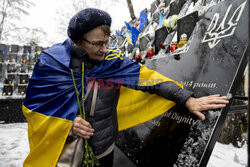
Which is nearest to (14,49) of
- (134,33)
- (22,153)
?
(22,153)

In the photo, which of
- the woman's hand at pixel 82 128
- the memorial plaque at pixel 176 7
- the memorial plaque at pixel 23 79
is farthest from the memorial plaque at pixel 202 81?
the memorial plaque at pixel 23 79

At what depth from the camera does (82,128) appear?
1275mm

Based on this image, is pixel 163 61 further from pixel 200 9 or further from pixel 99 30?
pixel 99 30

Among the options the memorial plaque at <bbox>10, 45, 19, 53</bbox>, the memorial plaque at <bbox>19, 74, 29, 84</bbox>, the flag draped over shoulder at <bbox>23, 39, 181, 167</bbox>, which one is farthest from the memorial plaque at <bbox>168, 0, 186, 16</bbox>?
the memorial plaque at <bbox>10, 45, 19, 53</bbox>

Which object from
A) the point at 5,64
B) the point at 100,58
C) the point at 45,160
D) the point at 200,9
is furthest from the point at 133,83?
the point at 5,64

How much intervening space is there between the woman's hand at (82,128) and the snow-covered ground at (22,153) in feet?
7.42

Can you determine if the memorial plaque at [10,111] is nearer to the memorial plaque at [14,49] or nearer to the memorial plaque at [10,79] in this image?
the memorial plaque at [10,79]

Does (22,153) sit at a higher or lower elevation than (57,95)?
lower

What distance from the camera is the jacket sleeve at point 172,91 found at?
1293 mm

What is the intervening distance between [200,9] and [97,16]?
1.27 meters

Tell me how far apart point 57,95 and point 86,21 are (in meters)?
0.68

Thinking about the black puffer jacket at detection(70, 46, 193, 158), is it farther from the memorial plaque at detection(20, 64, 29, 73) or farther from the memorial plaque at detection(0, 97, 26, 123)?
the memorial plaque at detection(20, 64, 29, 73)

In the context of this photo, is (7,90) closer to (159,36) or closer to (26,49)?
(26,49)

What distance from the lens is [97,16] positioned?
144cm
